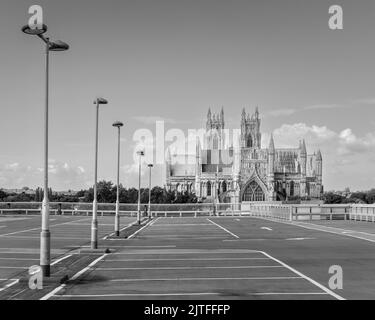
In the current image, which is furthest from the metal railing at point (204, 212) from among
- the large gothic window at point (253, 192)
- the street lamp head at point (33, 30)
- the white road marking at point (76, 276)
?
the large gothic window at point (253, 192)

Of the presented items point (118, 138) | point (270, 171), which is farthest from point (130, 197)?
point (118, 138)

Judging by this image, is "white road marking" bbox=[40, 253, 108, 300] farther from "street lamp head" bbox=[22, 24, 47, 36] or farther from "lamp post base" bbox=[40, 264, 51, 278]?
"street lamp head" bbox=[22, 24, 47, 36]

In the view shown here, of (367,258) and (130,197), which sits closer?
(367,258)

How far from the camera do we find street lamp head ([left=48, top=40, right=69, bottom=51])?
16.6 metres

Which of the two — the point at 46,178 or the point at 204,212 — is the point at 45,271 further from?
the point at 204,212

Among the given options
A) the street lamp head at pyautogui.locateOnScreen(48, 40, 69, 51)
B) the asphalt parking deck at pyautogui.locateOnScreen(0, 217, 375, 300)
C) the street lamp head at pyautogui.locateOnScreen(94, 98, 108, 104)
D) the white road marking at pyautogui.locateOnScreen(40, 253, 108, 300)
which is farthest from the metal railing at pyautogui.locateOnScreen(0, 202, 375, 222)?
the street lamp head at pyautogui.locateOnScreen(48, 40, 69, 51)

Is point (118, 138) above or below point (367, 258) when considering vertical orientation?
above

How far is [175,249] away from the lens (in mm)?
24906

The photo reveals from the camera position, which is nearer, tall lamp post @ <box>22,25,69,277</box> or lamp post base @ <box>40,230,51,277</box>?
tall lamp post @ <box>22,25,69,277</box>

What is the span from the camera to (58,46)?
16656 millimetres

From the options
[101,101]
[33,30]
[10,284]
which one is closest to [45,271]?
[10,284]
